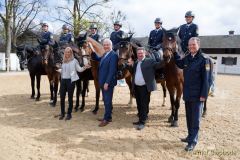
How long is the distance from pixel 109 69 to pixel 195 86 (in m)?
2.21

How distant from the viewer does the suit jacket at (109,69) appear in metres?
6.81

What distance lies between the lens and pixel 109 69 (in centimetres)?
684

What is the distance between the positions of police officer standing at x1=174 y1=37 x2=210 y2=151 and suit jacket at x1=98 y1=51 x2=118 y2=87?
1.88 meters

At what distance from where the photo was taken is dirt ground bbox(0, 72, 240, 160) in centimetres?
516

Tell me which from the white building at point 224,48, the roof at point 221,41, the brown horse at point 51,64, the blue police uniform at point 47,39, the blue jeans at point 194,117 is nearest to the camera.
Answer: the blue jeans at point 194,117

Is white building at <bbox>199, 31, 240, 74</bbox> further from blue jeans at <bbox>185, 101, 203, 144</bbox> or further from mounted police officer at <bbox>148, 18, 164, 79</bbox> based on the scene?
blue jeans at <bbox>185, 101, 203, 144</bbox>

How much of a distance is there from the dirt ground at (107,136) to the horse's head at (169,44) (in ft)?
5.66

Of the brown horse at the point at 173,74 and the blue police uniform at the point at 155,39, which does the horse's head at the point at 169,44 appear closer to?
the brown horse at the point at 173,74

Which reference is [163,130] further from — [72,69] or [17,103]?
[17,103]

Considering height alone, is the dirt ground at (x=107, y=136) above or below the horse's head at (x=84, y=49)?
below

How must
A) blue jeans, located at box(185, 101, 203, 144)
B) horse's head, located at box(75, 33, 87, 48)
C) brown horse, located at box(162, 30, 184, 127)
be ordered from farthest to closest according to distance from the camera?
horse's head, located at box(75, 33, 87, 48) → brown horse, located at box(162, 30, 184, 127) → blue jeans, located at box(185, 101, 203, 144)

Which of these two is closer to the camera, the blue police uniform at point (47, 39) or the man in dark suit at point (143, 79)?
the man in dark suit at point (143, 79)

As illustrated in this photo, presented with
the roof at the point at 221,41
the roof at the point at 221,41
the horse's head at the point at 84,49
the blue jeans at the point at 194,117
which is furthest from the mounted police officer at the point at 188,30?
the roof at the point at 221,41

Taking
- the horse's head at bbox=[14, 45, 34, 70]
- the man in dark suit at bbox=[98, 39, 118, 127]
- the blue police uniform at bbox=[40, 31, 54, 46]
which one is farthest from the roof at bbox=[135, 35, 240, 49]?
the man in dark suit at bbox=[98, 39, 118, 127]
